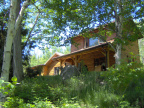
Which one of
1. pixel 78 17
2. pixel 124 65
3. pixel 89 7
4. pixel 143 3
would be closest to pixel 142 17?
pixel 143 3

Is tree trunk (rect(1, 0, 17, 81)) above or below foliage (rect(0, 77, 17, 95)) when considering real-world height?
above

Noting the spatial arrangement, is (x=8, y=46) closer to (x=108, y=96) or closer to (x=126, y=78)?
(x=108, y=96)

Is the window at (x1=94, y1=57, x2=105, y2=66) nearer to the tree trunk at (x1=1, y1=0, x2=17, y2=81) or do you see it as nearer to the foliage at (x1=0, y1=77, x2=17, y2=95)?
the tree trunk at (x1=1, y1=0, x2=17, y2=81)

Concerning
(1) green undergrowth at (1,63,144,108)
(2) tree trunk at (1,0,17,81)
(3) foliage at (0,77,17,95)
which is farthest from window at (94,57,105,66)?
(3) foliage at (0,77,17,95)

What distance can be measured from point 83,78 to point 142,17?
547cm

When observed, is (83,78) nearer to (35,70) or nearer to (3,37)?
(35,70)

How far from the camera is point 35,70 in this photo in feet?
41.4

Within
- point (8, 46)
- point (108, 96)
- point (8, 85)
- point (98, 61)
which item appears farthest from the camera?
point (98, 61)

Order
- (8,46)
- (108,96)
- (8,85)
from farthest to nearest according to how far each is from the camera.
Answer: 1. (108,96)
2. (8,46)
3. (8,85)

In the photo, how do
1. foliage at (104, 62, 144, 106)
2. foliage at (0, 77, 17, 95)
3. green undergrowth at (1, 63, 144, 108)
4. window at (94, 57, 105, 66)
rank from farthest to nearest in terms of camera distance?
window at (94, 57, 105, 66) → foliage at (104, 62, 144, 106) → green undergrowth at (1, 63, 144, 108) → foliage at (0, 77, 17, 95)

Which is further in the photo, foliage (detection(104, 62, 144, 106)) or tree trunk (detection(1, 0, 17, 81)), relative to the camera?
foliage (detection(104, 62, 144, 106))

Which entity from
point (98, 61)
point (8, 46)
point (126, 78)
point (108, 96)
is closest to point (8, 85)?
point (8, 46)

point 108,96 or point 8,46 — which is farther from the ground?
point 8,46

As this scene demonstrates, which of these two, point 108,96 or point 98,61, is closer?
point 108,96
